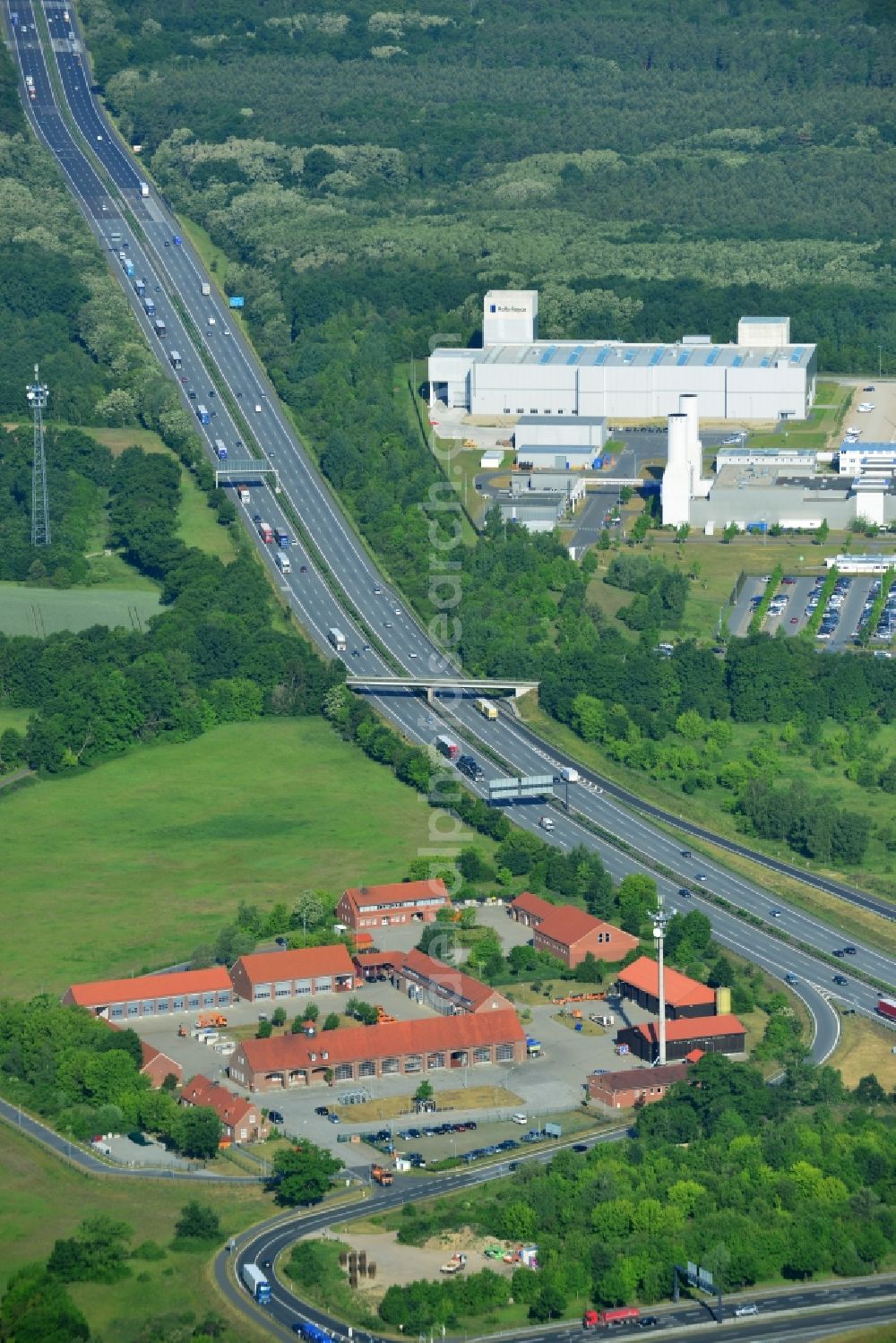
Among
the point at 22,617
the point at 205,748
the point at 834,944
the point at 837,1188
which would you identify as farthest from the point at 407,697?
the point at 837,1188

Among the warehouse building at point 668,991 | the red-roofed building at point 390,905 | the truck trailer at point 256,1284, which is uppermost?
the red-roofed building at point 390,905

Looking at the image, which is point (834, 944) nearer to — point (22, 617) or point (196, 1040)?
point (196, 1040)

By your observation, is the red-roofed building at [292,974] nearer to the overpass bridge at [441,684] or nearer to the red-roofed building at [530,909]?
the red-roofed building at [530,909]

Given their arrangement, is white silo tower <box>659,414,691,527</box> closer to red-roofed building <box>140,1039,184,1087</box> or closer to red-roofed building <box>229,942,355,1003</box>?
red-roofed building <box>229,942,355,1003</box>

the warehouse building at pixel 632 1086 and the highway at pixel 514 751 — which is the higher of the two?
the highway at pixel 514 751

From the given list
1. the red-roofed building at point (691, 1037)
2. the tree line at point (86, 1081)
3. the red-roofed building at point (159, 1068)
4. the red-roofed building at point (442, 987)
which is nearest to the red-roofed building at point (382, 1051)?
the red-roofed building at point (442, 987)

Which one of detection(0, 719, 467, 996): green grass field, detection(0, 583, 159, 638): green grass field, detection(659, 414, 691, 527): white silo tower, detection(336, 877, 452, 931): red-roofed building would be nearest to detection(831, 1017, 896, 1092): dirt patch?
detection(336, 877, 452, 931): red-roofed building
